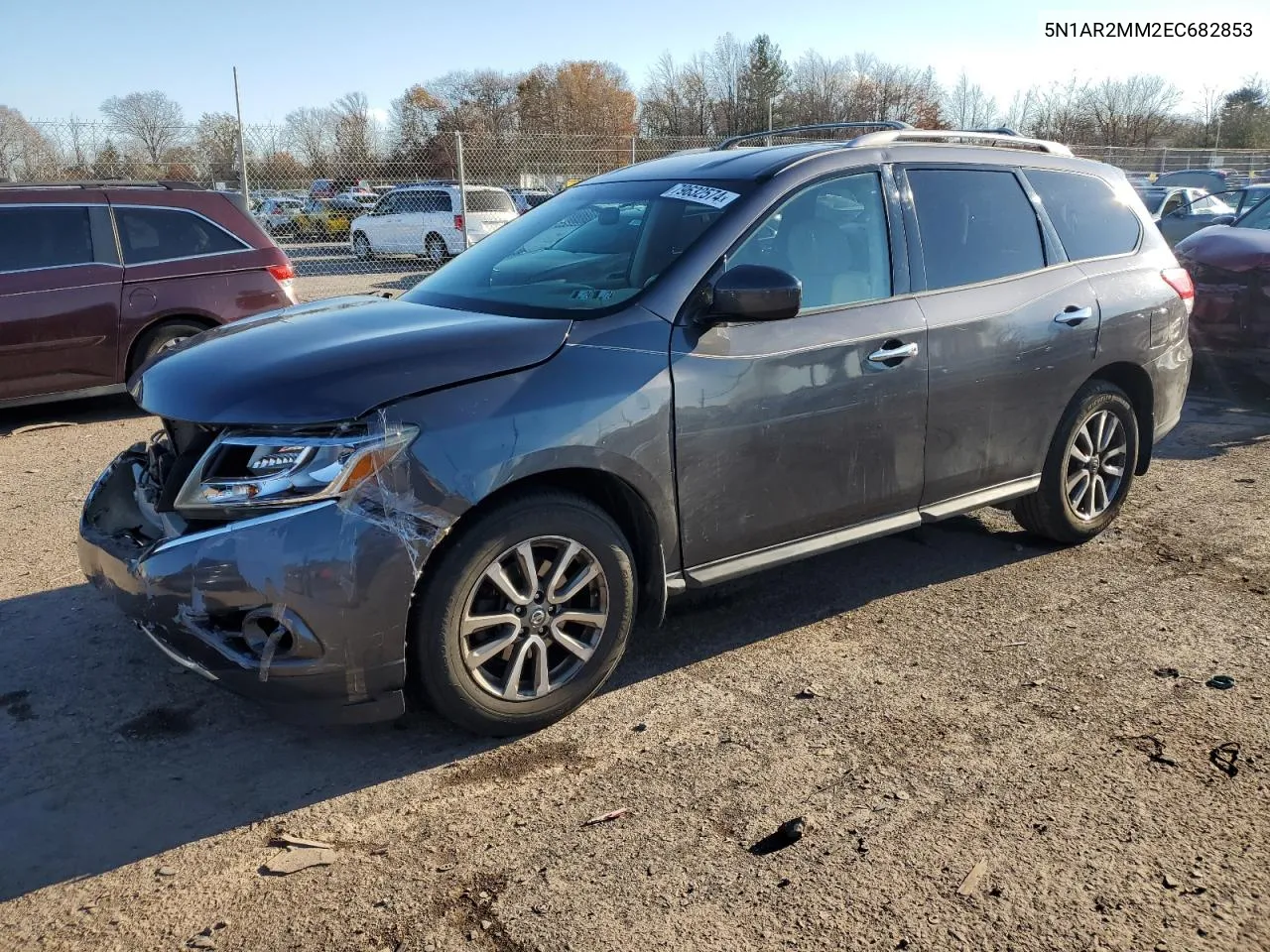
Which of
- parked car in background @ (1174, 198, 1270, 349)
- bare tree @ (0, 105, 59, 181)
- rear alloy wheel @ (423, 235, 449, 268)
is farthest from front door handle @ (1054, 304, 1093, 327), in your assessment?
rear alloy wheel @ (423, 235, 449, 268)

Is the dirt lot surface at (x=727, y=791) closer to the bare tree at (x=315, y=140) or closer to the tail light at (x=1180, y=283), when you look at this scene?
the tail light at (x=1180, y=283)

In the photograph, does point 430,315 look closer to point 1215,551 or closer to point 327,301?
point 327,301

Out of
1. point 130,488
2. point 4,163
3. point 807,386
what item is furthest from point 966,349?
point 4,163

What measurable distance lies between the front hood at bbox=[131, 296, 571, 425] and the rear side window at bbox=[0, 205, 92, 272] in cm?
486

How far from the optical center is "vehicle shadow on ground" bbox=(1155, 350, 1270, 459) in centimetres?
718

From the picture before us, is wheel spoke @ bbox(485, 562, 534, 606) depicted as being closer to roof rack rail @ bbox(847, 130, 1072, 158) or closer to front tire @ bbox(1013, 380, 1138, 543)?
roof rack rail @ bbox(847, 130, 1072, 158)

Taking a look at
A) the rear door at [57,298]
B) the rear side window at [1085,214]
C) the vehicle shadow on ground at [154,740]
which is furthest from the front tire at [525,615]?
the rear door at [57,298]

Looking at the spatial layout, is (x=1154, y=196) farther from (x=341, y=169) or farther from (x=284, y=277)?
(x=284, y=277)

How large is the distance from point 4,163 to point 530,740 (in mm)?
13768

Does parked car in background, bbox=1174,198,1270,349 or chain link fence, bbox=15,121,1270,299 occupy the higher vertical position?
chain link fence, bbox=15,121,1270,299

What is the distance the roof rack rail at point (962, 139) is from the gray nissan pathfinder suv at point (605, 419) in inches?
0.8

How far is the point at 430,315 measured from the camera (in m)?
3.65

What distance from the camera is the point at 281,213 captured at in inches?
750

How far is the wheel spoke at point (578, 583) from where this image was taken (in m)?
3.27
